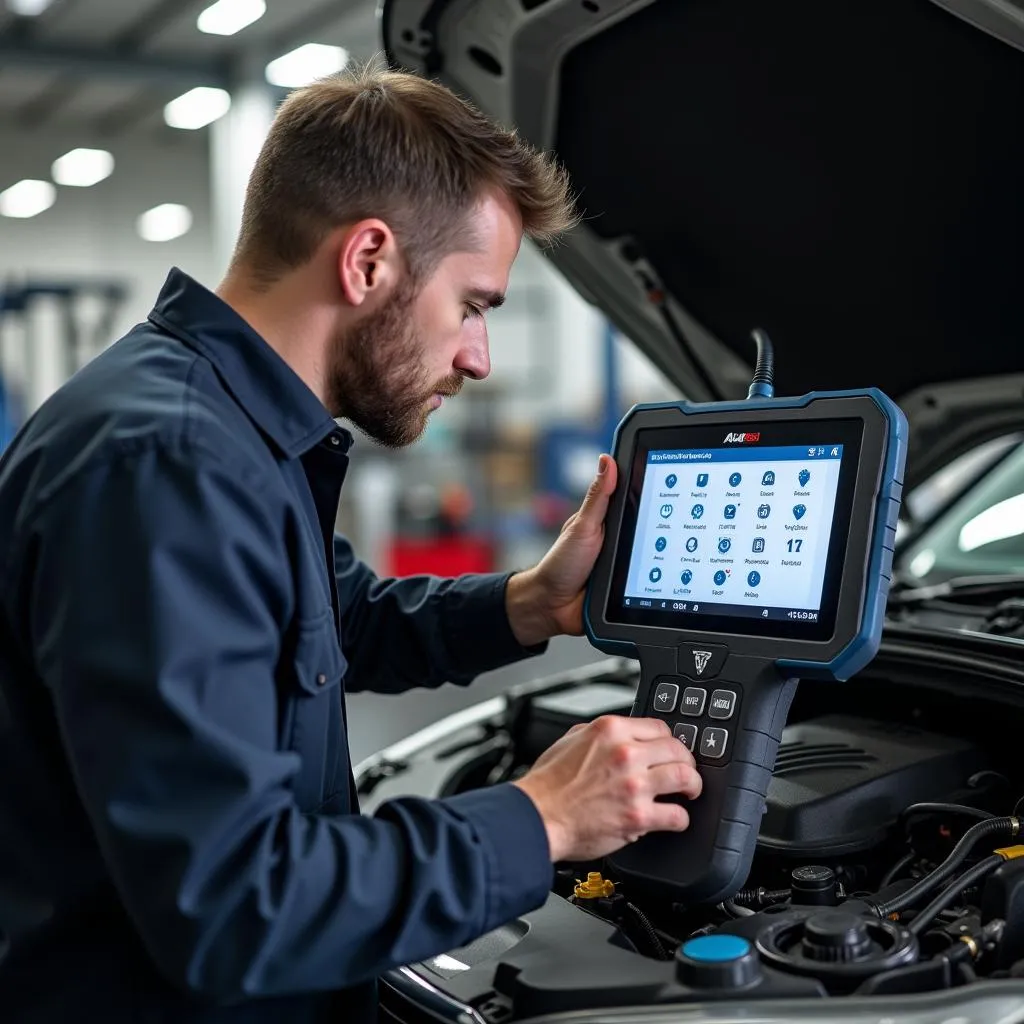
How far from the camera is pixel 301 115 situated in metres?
1.32

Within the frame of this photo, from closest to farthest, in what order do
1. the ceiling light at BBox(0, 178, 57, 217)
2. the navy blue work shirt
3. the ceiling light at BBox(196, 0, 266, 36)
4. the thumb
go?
1. the navy blue work shirt
2. the thumb
3. the ceiling light at BBox(196, 0, 266, 36)
4. the ceiling light at BBox(0, 178, 57, 217)

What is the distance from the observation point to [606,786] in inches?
44.3

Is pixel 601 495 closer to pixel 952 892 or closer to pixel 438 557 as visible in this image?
pixel 952 892

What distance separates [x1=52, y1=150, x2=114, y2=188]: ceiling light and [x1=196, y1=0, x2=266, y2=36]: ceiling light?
348cm

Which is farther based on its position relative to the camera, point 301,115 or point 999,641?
point 999,641

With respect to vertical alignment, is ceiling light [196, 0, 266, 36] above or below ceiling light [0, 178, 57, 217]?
above

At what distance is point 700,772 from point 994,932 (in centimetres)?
32

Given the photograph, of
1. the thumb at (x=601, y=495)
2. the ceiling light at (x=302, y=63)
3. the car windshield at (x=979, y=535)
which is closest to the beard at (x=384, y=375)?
the thumb at (x=601, y=495)

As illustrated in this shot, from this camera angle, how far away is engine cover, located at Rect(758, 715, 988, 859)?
143cm

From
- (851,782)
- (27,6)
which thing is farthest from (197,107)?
(851,782)

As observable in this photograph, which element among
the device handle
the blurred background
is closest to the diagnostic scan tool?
the device handle

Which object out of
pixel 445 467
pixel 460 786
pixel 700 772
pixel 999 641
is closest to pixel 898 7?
pixel 999 641

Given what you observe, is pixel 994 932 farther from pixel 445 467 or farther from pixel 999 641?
pixel 445 467

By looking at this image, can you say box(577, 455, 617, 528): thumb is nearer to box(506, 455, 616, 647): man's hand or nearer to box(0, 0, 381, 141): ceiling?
box(506, 455, 616, 647): man's hand
